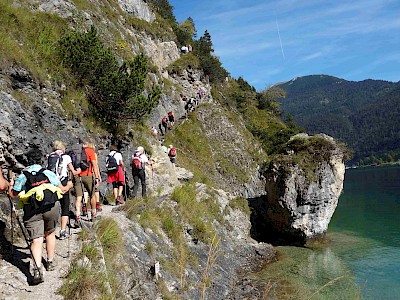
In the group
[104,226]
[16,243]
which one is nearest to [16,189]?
[16,243]

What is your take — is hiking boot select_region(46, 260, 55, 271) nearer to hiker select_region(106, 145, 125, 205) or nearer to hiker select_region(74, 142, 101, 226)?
hiker select_region(74, 142, 101, 226)

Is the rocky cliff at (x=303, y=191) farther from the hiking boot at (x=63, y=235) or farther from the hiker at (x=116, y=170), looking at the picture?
the hiking boot at (x=63, y=235)

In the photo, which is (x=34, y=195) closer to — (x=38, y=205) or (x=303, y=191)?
(x=38, y=205)

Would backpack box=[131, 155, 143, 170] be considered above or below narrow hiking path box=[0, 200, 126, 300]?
above

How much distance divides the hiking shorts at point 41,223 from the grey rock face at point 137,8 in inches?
1372

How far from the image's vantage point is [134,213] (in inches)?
433

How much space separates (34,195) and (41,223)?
512mm

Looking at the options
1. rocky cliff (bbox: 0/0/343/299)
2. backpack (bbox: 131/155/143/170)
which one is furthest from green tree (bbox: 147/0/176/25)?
backpack (bbox: 131/155/143/170)

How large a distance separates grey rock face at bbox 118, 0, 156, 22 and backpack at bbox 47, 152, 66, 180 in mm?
32974

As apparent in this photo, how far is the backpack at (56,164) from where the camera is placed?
7062 mm

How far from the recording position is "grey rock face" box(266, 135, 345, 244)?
947 inches

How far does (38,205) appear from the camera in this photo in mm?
5418

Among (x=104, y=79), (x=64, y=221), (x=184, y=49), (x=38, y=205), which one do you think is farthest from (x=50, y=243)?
(x=184, y=49)

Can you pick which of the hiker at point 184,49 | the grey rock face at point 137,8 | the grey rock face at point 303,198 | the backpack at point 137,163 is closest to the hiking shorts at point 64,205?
the backpack at point 137,163
